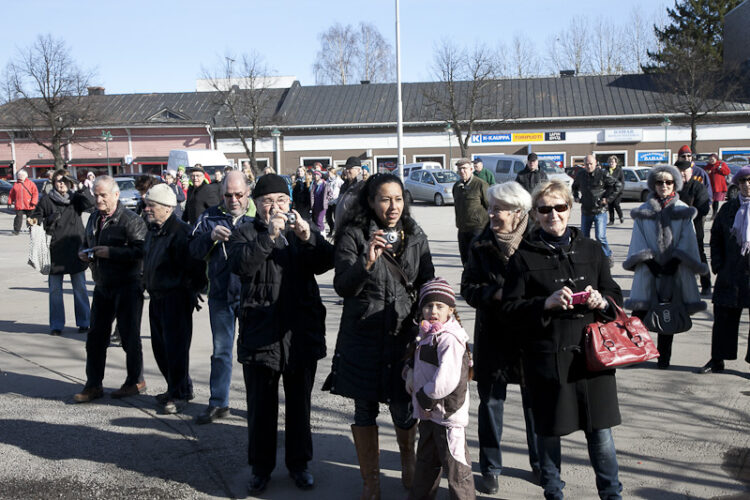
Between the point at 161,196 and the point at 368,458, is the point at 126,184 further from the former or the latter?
the point at 368,458

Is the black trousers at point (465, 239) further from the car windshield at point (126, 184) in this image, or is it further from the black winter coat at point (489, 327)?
the car windshield at point (126, 184)

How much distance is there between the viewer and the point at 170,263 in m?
5.48

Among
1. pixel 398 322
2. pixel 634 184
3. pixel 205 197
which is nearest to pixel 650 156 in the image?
pixel 634 184

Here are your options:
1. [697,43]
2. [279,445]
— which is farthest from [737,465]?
[697,43]

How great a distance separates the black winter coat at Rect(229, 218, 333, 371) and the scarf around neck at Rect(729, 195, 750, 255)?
3672 mm

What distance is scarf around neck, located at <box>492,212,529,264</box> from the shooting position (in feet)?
13.0

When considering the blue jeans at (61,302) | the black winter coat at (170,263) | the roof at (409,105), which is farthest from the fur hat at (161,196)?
the roof at (409,105)

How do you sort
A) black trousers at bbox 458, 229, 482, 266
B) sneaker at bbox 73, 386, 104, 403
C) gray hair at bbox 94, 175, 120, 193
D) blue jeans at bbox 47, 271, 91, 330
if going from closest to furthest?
sneaker at bbox 73, 386, 104, 403 < gray hair at bbox 94, 175, 120, 193 < blue jeans at bbox 47, 271, 91, 330 < black trousers at bbox 458, 229, 482, 266

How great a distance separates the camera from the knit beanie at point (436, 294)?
143 inches

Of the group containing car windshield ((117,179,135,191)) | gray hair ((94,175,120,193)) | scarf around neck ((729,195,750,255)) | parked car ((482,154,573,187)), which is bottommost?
scarf around neck ((729,195,750,255))

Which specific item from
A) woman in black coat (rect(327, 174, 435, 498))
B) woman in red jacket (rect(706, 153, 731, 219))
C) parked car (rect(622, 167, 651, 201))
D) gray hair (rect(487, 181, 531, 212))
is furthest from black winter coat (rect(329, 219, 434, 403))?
parked car (rect(622, 167, 651, 201))

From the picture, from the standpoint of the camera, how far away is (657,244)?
603cm

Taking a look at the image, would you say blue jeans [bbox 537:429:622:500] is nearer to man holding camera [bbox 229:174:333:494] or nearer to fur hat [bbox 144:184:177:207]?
man holding camera [bbox 229:174:333:494]

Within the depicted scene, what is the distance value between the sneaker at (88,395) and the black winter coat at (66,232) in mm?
2675
